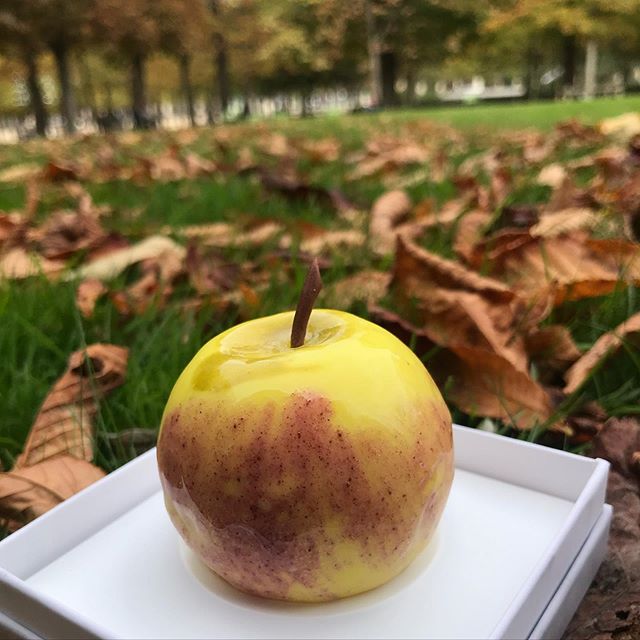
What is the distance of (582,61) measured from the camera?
65.5 ft

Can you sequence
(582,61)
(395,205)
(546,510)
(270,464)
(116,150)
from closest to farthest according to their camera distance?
1. (270,464)
2. (546,510)
3. (395,205)
4. (116,150)
5. (582,61)

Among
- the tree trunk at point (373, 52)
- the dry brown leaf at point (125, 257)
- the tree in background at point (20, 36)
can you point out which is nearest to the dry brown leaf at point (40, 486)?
the dry brown leaf at point (125, 257)

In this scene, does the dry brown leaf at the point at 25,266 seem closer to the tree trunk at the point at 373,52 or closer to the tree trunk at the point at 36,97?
the tree trunk at the point at 36,97

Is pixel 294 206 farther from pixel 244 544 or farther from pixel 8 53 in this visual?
pixel 8 53

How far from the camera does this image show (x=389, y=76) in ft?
76.6

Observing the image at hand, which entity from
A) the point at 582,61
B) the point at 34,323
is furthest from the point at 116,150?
the point at 582,61

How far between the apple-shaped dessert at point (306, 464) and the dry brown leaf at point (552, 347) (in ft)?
1.63

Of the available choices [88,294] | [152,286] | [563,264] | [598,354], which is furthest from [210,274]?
[598,354]

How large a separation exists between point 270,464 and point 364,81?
2905 cm

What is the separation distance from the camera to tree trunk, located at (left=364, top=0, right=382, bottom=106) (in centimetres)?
1894

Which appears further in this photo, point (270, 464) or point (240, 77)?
point (240, 77)

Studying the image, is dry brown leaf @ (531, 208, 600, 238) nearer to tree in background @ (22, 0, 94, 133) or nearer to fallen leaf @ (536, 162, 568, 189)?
fallen leaf @ (536, 162, 568, 189)

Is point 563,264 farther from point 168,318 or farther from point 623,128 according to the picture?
point 623,128

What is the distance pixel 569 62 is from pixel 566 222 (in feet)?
63.4
